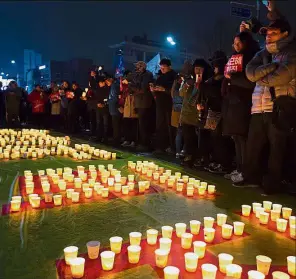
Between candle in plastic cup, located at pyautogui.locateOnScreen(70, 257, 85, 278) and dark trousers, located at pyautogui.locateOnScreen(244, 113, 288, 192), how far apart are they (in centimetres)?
279

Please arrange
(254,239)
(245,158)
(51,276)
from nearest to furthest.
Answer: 1. (51,276)
2. (254,239)
3. (245,158)

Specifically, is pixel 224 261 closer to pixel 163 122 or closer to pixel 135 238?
pixel 135 238

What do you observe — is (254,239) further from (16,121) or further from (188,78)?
(16,121)

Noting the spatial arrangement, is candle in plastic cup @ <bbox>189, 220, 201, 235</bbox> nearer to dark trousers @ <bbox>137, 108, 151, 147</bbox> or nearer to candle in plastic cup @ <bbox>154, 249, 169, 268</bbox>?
candle in plastic cup @ <bbox>154, 249, 169, 268</bbox>

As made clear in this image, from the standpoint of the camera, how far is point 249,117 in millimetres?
4605

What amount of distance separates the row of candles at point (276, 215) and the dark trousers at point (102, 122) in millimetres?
6218

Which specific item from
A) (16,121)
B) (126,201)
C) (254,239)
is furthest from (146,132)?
(16,121)

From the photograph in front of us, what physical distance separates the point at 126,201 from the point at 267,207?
1.44 meters

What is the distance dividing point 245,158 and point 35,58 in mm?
60721

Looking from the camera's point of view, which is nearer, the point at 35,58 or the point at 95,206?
the point at 95,206

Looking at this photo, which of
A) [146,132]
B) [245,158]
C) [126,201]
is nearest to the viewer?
[126,201]

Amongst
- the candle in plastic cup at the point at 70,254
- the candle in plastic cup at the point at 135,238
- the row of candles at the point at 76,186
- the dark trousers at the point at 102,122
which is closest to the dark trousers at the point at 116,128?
the dark trousers at the point at 102,122

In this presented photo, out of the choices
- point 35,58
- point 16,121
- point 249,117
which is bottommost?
point 16,121

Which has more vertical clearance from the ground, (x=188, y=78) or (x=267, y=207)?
(x=188, y=78)
